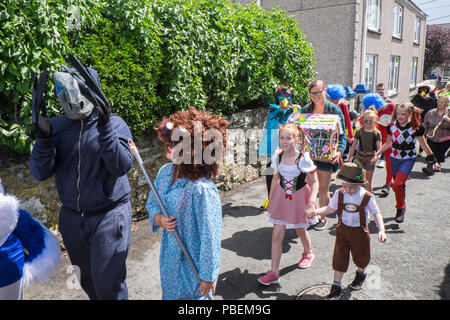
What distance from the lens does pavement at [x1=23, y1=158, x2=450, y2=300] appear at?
3520 mm

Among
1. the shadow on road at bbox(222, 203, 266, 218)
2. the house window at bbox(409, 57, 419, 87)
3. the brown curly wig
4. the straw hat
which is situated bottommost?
the shadow on road at bbox(222, 203, 266, 218)

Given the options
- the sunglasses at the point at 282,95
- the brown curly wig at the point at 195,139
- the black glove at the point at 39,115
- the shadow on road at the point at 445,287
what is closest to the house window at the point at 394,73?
the sunglasses at the point at 282,95

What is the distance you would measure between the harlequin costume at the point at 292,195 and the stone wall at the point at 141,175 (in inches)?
91.4

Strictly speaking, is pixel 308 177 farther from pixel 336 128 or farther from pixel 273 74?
pixel 273 74

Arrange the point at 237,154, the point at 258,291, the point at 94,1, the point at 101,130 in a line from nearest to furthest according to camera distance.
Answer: the point at 101,130, the point at 258,291, the point at 94,1, the point at 237,154

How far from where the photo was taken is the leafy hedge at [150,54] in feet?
11.1

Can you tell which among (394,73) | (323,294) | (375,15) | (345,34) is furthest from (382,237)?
(394,73)

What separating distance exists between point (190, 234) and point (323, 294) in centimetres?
191

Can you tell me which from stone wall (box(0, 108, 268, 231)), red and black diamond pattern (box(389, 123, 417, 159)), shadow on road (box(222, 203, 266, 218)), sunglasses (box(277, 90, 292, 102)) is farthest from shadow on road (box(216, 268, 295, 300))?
red and black diamond pattern (box(389, 123, 417, 159))

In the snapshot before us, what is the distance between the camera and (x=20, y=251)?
90.7 inches

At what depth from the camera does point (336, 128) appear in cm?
471

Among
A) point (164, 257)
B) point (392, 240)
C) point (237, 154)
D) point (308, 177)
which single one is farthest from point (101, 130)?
point (237, 154)

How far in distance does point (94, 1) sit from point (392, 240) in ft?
16.4

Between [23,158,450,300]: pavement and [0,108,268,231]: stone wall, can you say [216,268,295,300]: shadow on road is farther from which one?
[0,108,268,231]: stone wall
